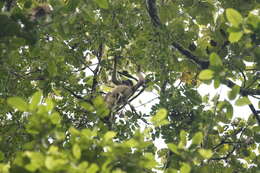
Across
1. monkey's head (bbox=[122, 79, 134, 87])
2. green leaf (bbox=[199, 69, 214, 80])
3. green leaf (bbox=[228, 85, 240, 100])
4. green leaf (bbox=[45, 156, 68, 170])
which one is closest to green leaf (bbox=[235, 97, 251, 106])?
green leaf (bbox=[228, 85, 240, 100])

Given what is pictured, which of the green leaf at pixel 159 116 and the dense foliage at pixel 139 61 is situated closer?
the green leaf at pixel 159 116

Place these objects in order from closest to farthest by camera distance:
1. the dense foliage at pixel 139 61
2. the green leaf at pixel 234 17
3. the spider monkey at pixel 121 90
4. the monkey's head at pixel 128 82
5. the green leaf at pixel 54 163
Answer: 1. the green leaf at pixel 54 163
2. the green leaf at pixel 234 17
3. the dense foliage at pixel 139 61
4. the spider monkey at pixel 121 90
5. the monkey's head at pixel 128 82

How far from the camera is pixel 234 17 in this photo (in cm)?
247

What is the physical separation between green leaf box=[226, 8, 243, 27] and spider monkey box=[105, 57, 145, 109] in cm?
378

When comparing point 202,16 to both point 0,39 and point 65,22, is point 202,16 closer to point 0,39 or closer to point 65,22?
point 65,22

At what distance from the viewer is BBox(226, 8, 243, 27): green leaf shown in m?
2.45

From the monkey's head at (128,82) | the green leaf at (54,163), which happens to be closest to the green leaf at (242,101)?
the green leaf at (54,163)

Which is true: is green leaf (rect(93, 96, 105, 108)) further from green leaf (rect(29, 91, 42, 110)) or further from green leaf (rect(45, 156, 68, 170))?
green leaf (rect(45, 156, 68, 170))

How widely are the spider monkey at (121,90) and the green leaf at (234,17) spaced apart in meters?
3.78

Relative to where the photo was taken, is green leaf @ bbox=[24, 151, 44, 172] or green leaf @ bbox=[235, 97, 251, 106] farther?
green leaf @ bbox=[235, 97, 251, 106]

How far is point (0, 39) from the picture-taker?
10.2ft

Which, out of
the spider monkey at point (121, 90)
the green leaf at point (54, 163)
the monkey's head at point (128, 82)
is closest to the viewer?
the green leaf at point (54, 163)

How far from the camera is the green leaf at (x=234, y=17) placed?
2.45 metres

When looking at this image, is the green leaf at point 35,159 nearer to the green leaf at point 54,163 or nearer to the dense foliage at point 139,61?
the green leaf at point 54,163
